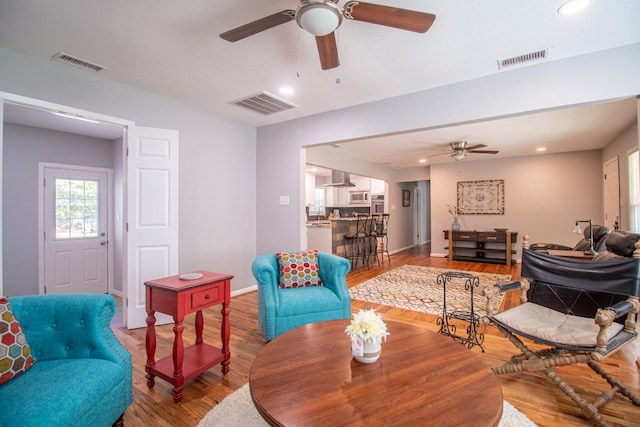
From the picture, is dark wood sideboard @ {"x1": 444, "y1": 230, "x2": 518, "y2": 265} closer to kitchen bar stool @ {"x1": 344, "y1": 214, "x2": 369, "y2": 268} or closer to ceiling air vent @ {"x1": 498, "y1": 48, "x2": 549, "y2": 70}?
kitchen bar stool @ {"x1": 344, "y1": 214, "x2": 369, "y2": 268}

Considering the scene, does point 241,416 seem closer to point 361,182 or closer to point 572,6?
point 572,6

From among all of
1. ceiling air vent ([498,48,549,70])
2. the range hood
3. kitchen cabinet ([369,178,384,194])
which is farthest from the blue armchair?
kitchen cabinet ([369,178,384,194])

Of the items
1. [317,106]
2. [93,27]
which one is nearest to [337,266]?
[317,106]

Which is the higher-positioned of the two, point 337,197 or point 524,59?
point 524,59

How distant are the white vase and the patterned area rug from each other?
2.45m

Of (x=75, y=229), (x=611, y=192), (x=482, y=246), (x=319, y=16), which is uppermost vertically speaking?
(x=319, y=16)

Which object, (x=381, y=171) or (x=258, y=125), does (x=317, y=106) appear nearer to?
(x=258, y=125)

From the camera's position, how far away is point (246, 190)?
4543 mm

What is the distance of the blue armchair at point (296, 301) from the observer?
2605 mm

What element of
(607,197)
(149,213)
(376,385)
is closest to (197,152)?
(149,213)

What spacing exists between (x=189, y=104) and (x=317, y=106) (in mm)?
1649

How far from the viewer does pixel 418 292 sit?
448cm

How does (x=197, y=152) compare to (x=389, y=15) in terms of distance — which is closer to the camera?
(x=389, y=15)

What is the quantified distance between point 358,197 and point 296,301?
6.98 metres
